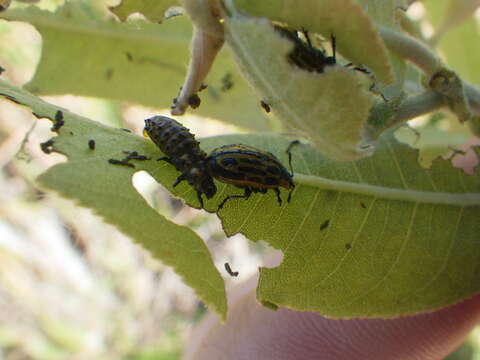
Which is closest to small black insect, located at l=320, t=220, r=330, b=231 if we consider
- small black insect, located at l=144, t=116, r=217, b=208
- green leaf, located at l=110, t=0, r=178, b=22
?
small black insect, located at l=144, t=116, r=217, b=208

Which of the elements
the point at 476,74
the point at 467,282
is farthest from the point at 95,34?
the point at 476,74

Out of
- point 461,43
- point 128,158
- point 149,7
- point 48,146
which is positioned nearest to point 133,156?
point 128,158

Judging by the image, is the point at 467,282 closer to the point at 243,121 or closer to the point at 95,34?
the point at 243,121

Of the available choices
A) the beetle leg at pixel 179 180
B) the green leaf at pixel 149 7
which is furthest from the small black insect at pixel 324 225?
the green leaf at pixel 149 7

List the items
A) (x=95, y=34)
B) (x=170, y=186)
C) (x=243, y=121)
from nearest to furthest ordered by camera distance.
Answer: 1. (x=170, y=186)
2. (x=95, y=34)
3. (x=243, y=121)

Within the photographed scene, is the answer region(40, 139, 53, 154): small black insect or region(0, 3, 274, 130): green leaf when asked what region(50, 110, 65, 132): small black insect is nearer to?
region(40, 139, 53, 154): small black insect

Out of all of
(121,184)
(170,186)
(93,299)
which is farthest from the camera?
(93,299)

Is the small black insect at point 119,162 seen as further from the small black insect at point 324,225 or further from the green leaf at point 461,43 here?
the green leaf at point 461,43
